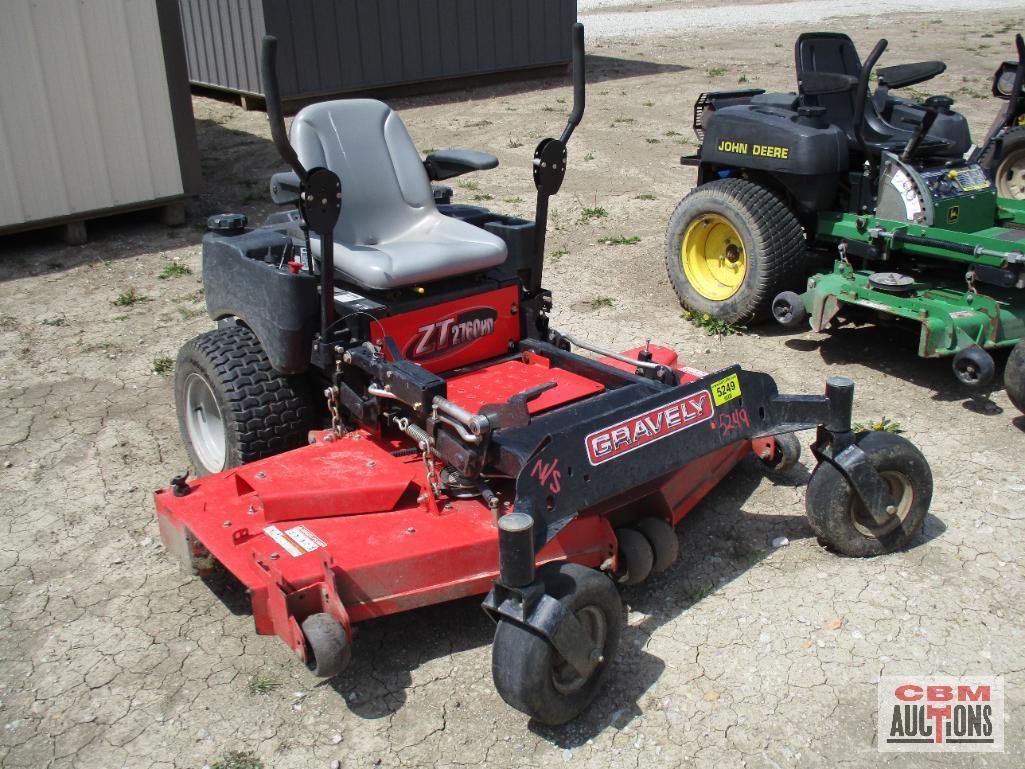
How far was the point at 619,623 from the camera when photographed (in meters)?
2.81

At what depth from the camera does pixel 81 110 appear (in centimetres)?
727

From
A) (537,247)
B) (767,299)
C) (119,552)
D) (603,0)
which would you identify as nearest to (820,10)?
(603,0)

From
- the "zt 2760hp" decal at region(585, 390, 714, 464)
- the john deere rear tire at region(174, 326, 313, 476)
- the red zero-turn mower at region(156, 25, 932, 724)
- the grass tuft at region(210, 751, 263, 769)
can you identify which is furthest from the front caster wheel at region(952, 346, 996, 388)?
the grass tuft at region(210, 751, 263, 769)

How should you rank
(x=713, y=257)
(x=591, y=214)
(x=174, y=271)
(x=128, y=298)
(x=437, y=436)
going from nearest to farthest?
1. (x=437, y=436)
2. (x=713, y=257)
3. (x=128, y=298)
4. (x=174, y=271)
5. (x=591, y=214)

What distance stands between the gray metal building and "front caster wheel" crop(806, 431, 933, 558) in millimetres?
6038

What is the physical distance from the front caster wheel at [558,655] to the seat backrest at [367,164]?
2036mm

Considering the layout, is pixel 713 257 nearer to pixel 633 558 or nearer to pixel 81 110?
pixel 633 558

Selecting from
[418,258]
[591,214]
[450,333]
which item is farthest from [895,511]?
[591,214]

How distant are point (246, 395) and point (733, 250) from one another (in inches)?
127

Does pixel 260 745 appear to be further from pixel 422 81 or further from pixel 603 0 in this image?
pixel 603 0

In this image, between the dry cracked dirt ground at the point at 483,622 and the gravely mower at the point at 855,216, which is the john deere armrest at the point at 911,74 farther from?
the dry cracked dirt ground at the point at 483,622

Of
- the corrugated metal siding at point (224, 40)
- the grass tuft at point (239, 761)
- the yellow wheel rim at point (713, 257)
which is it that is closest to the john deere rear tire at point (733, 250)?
the yellow wheel rim at point (713, 257)

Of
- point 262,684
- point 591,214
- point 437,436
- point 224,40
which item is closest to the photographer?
point 262,684

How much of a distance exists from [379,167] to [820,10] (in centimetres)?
1885
